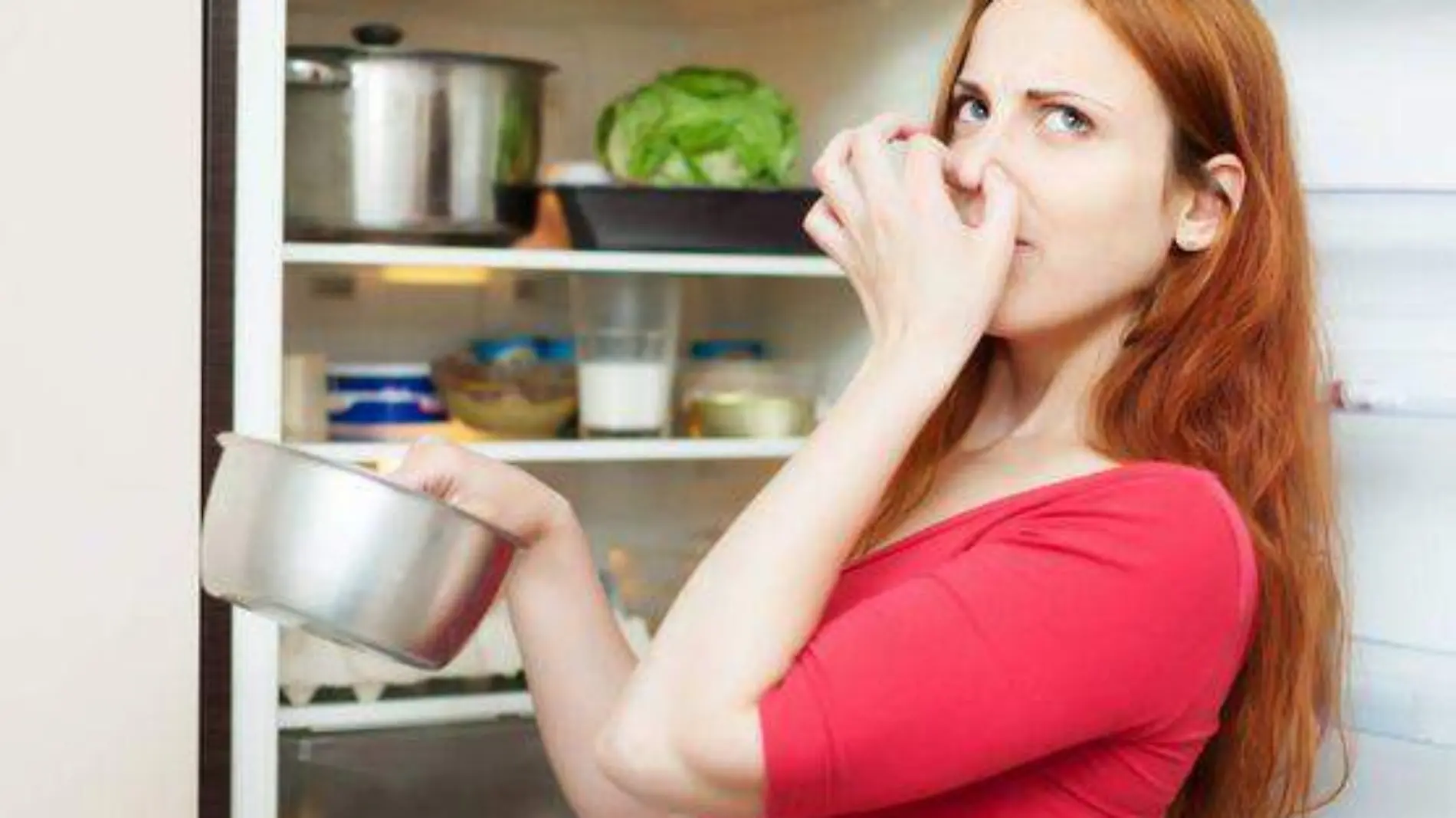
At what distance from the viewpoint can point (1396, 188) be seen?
121cm

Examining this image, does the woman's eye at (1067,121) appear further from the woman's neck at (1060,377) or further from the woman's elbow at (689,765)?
the woman's elbow at (689,765)

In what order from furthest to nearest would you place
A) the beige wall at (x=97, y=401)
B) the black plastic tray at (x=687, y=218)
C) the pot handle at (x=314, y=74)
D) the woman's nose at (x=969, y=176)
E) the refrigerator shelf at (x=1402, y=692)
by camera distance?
the black plastic tray at (x=687, y=218) → the pot handle at (x=314, y=74) → the beige wall at (x=97, y=401) → the refrigerator shelf at (x=1402, y=692) → the woman's nose at (x=969, y=176)

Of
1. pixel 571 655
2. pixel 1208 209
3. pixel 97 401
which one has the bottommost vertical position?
pixel 571 655

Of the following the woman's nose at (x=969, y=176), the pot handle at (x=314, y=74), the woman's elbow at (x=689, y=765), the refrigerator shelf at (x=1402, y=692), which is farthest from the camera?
the pot handle at (x=314, y=74)

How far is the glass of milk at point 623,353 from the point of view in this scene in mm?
1847

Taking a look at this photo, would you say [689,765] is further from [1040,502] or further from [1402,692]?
[1402,692]

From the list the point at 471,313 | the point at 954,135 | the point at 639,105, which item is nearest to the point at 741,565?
the point at 954,135

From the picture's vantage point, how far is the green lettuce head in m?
1.84

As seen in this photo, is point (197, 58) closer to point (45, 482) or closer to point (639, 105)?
point (45, 482)

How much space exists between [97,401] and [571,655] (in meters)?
0.46

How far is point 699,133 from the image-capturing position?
184 cm

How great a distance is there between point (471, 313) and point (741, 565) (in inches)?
43.5

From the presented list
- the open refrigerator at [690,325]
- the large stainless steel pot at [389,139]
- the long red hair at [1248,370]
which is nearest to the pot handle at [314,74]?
the large stainless steel pot at [389,139]

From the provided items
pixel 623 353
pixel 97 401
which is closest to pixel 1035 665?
pixel 97 401
